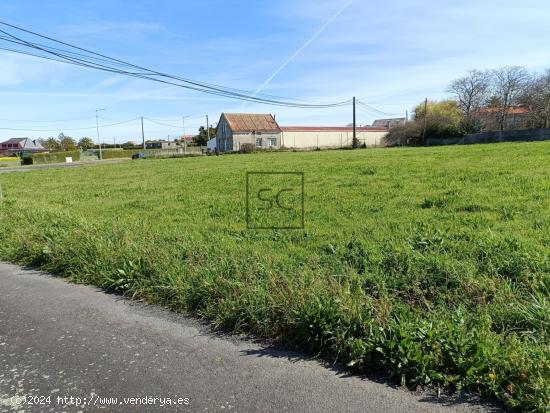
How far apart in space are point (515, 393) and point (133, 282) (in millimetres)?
4002

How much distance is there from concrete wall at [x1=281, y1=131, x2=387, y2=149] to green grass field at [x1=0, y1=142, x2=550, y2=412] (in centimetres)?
6864

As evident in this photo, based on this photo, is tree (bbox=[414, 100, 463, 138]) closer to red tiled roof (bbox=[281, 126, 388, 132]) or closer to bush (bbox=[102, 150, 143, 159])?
red tiled roof (bbox=[281, 126, 388, 132])

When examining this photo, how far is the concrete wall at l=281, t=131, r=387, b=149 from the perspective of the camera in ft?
253

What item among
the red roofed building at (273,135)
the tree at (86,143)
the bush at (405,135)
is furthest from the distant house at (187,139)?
the bush at (405,135)

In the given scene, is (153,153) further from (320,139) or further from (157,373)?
(157,373)

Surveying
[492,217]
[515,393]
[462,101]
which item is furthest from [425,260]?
[462,101]

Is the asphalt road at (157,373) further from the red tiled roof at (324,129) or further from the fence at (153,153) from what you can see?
the red tiled roof at (324,129)

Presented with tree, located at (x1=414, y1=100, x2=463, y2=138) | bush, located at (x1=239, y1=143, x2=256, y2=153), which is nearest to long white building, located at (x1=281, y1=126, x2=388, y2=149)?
bush, located at (x1=239, y1=143, x2=256, y2=153)

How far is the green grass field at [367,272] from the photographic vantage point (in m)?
2.87

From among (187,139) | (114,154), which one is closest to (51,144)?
(187,139)

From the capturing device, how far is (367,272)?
4.43 meters

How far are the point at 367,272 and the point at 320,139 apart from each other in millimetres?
76253

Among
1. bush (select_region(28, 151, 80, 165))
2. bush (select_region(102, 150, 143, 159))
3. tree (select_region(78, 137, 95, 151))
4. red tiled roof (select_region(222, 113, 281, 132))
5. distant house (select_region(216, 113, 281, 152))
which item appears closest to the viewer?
bush (select_region(28, 151, 80, 165))

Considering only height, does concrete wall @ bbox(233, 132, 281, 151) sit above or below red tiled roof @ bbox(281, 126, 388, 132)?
below
